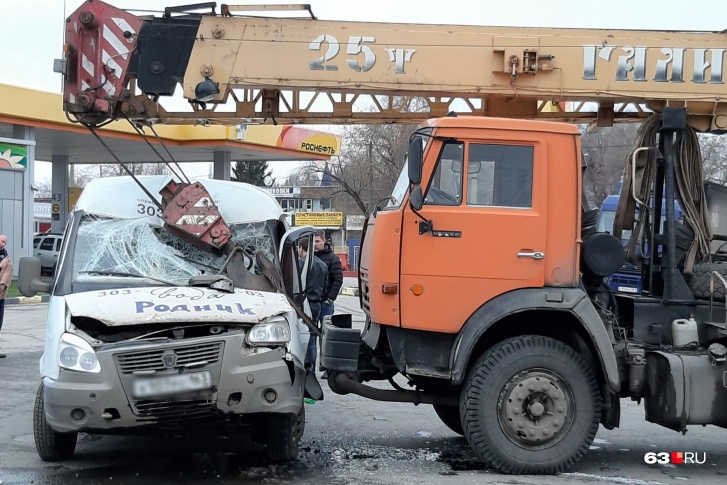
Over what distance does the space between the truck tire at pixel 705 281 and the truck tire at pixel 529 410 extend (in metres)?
1.39

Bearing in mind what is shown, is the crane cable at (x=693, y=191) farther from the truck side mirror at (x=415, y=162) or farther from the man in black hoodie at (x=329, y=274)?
the man in black hoodie at (x=329, y=274)

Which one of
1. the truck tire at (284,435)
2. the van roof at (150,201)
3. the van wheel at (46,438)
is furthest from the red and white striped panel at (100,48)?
the truck tire at (284,435)

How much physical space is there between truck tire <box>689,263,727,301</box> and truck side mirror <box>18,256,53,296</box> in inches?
212

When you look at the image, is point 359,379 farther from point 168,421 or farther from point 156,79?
point 156,79

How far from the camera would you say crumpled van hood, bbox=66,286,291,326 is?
5.86m

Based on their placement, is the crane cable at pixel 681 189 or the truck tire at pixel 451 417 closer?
the crane cable at pixel 681 189

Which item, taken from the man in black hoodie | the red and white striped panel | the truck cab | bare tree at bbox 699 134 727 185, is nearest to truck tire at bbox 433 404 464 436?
the truck cab

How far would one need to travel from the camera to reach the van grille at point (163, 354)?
5668 millimetres

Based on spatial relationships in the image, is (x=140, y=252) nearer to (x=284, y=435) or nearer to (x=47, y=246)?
(x=284, y=435)

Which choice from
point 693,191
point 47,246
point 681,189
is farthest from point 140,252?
point 47,246

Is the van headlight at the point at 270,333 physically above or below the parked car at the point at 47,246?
above

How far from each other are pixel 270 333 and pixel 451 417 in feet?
8.40

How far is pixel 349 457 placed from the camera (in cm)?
700

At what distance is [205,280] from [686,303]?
3.97m
